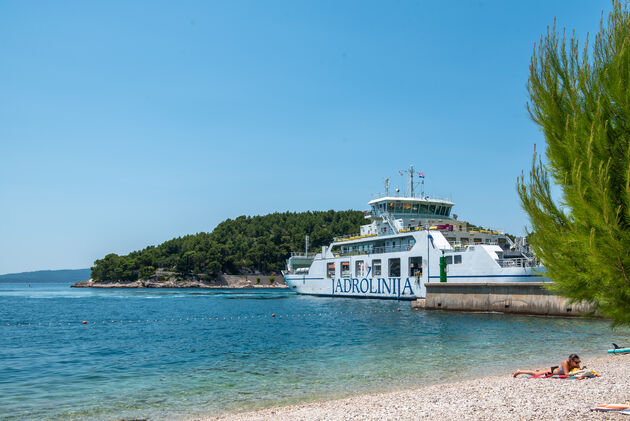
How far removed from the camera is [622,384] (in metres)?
9.95

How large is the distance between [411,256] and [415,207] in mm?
8595

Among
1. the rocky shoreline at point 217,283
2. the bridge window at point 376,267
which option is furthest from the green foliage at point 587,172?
the rocky shoreline at point 217,283

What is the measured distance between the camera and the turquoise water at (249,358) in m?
12.1

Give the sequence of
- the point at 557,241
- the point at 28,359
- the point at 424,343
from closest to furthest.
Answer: the point at 557,241
the point at 28,359
the point at 424,343

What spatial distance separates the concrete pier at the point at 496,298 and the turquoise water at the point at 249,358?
940 millimetres

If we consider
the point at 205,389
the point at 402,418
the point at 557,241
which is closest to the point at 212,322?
the point at 205,389

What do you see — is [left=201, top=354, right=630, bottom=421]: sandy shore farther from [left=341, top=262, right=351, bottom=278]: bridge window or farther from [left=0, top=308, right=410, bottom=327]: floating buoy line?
[left=341, top=262, right=351, bottom=278]: bridge window

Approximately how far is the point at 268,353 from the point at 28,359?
356 inches

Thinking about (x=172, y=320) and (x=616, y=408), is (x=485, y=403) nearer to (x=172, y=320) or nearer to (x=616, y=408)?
(x=616, y=408)

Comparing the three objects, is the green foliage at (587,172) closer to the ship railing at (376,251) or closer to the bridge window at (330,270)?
the ship railing at (376,251)

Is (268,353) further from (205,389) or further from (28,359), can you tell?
(28,359)

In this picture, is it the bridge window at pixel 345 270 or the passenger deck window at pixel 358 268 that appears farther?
the bridge window at pixel 345 270

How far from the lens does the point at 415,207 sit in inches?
1943

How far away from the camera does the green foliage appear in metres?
6.00
